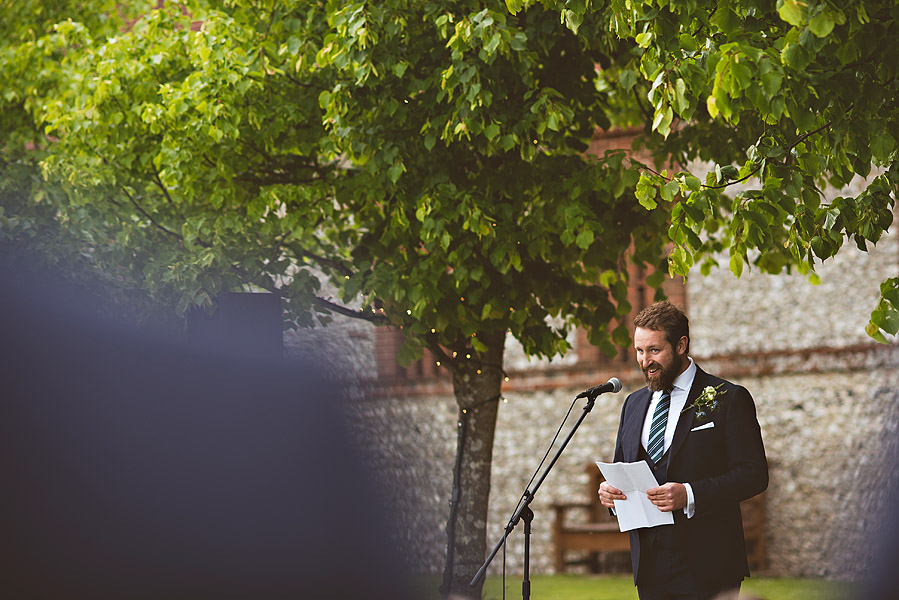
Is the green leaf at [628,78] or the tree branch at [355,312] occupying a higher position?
the green leaf at [628,78]

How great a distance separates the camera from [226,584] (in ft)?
25.6

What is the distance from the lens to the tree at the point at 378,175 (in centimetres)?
686

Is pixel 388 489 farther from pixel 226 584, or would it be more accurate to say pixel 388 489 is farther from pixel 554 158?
pixel 554 158

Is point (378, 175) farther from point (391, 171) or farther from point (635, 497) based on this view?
point (635, 497)

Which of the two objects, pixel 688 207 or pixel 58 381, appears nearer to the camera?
pixel 688 207

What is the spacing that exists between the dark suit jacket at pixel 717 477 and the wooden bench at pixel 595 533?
7.83 metres

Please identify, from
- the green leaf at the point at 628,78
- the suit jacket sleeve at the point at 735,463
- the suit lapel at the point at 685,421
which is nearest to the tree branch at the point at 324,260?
the green leaf at the point at 628,78

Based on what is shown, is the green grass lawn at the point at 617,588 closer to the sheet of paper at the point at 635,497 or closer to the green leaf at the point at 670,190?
the sheet of paper at the point at 635,497

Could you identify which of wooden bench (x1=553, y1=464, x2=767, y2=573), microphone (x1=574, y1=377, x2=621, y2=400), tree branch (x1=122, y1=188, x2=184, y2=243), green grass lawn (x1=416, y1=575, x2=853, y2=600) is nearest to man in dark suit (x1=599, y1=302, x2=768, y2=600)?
microphone (x1=574, y1=377, x2=621, y2=400)

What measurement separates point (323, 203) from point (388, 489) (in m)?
4.41

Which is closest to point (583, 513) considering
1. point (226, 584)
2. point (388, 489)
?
point (388, 489)

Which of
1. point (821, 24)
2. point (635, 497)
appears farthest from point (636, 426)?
point (821, 24)

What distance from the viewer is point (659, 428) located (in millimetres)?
4586

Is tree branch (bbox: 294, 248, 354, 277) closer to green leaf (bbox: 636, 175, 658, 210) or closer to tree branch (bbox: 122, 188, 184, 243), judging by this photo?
tree branch (bbox: 122, 188, 184, 243)
